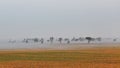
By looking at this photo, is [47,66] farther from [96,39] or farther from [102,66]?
[96,39]

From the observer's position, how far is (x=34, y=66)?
3250 centimetres

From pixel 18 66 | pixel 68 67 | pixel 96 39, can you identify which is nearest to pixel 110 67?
pixel 68 67

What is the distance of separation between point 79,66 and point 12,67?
19.5 feet

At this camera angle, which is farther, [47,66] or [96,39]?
[96,39]

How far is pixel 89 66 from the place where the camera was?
107ft

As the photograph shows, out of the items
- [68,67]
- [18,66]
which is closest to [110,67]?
[68,67]

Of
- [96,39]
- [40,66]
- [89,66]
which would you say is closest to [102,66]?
[89,66]

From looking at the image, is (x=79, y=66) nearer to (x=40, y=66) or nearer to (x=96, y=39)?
(x=40, y=66)

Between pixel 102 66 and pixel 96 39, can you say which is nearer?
pixel 102 66

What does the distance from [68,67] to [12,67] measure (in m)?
4.88

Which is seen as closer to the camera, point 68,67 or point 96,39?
point 68,67

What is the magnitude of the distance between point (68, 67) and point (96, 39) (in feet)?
536

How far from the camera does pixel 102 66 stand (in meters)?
32.7

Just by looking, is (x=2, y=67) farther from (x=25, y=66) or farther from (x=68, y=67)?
(x=68, y=67)
